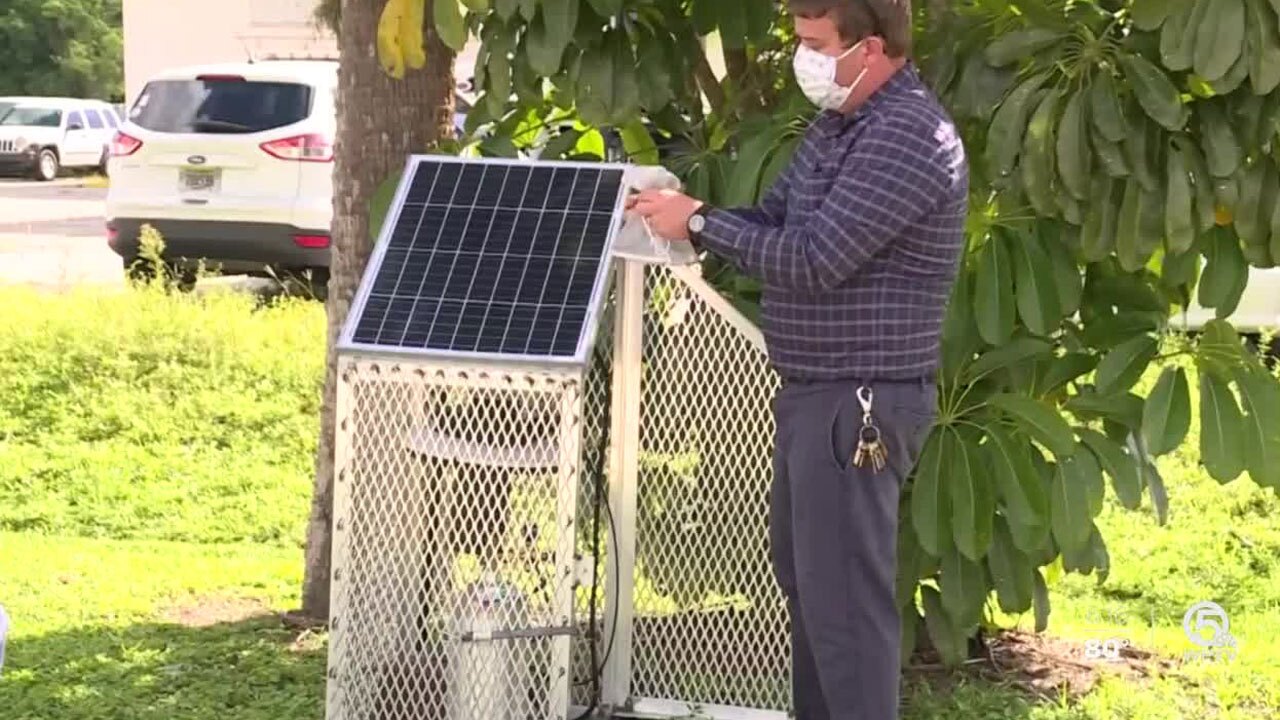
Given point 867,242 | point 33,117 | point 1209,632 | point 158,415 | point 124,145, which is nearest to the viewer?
point 867,242

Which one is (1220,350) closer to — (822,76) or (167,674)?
(822,76)

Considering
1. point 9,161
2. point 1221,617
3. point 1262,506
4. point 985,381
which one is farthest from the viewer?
point 9,161

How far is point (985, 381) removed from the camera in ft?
13.1

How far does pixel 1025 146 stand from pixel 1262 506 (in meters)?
3.89

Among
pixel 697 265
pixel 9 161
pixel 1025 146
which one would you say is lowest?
pixel 9 161

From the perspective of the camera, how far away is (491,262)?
3543 mm

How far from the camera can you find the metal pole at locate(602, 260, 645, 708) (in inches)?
144

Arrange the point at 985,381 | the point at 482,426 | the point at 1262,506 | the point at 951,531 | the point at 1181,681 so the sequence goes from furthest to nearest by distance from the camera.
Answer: the point at 1262,506, the point at 1181,681, the point at 985,381, the point at 951,531, the point at 482,426

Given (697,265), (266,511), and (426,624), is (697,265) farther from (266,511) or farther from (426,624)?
(266,511)

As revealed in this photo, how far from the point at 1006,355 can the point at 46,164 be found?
93.4ft

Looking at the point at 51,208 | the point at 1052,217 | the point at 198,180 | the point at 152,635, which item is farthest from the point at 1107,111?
the point at 51,208

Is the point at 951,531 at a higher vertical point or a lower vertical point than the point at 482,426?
lower

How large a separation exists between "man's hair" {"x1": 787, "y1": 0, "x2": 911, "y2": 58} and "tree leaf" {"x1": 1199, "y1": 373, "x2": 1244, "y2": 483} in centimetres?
132

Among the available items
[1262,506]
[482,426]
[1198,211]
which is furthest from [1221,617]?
[482,426]
